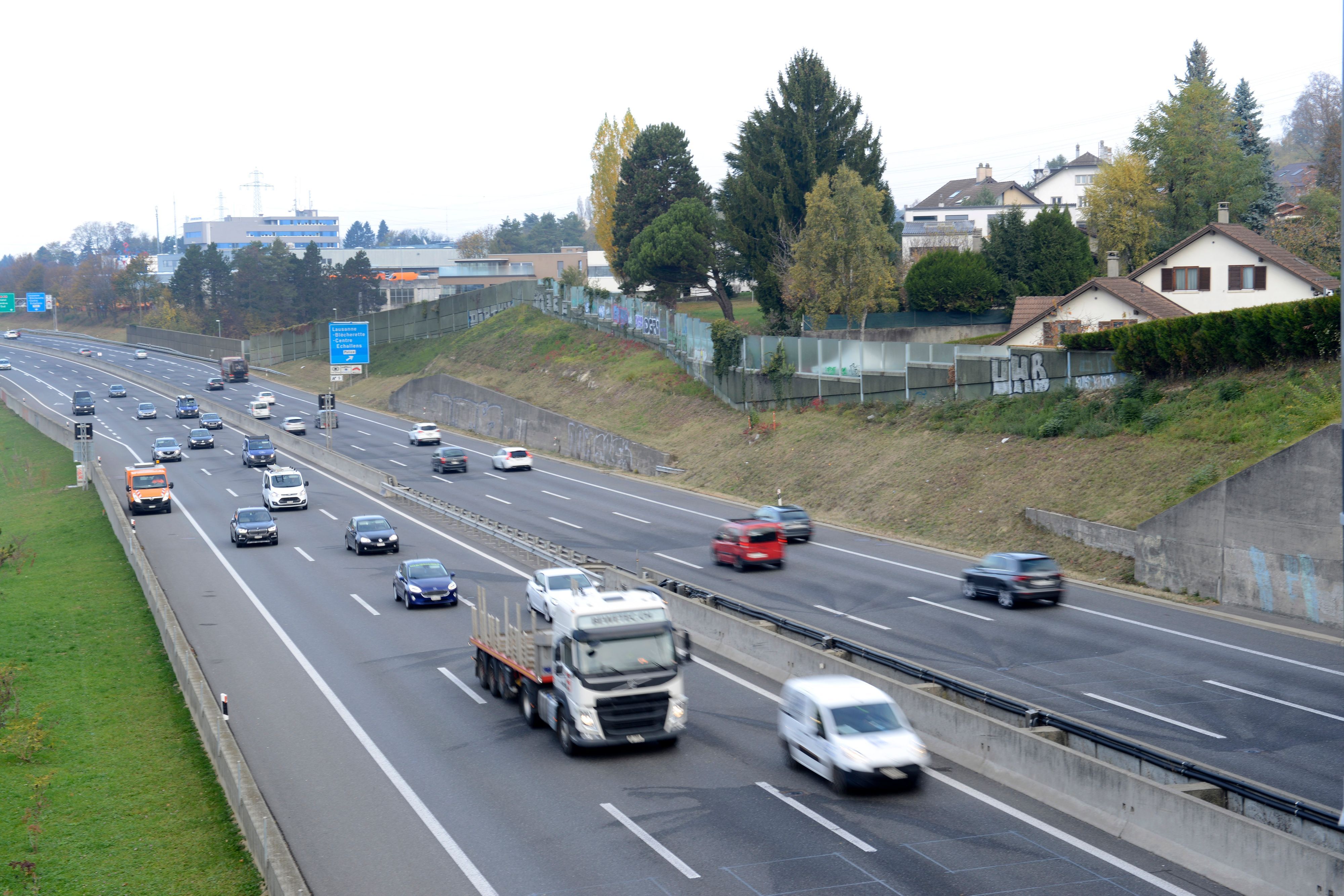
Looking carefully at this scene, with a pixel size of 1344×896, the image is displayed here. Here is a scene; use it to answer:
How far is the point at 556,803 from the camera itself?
56.8 ft

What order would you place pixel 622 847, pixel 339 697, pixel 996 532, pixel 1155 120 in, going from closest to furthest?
pixel 622 847 < pixel 339 697 < pixel 996 532 < pixel 1155 120

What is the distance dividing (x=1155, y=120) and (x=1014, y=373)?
114 feet

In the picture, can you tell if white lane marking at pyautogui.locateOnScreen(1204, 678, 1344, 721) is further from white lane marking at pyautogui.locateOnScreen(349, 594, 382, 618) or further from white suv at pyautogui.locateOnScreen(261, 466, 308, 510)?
white suv at pyautogui.locateOnScreen(261, 466, 308, 510)

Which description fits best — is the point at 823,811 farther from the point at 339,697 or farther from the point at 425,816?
the point at 339,697

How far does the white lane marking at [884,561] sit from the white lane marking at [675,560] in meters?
5.18

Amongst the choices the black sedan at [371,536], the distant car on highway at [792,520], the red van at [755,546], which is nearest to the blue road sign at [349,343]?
the black sedan at [371,536]

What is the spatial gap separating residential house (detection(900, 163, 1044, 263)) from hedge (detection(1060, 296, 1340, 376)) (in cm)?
4565

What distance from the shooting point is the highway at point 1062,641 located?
20.2 meters

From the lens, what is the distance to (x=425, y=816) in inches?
666

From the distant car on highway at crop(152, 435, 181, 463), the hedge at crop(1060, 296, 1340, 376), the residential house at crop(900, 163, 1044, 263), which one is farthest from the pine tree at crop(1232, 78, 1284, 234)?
the distant car on highway at crop(152, 435, 181, 463)

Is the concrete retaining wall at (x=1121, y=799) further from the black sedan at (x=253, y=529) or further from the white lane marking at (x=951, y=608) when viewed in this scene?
the black sedan at (x=253, y=529)

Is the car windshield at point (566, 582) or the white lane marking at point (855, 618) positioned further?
the car windshield at point (566, 582)

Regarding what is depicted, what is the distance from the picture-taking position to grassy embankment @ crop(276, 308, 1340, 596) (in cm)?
3516

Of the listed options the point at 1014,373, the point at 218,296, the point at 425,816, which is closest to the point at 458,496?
the point at 1014,373
